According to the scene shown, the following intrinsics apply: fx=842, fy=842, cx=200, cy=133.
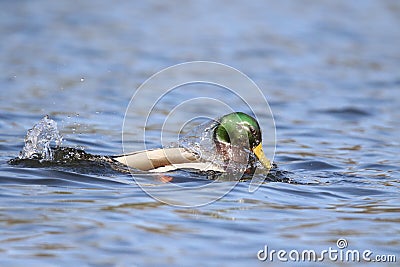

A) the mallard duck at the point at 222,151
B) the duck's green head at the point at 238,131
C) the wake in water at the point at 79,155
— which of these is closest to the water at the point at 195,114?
the wake in water at the point at 79,155

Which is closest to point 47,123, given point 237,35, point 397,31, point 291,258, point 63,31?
point 291,258

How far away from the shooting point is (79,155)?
7840 mm

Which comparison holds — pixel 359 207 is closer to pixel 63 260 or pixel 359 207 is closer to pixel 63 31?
pixel 63 260

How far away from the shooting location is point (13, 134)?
31.8 ft

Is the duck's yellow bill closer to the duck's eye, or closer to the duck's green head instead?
the duck's green head

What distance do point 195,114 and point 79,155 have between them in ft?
13.3

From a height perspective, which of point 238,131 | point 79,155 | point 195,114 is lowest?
point 79,155

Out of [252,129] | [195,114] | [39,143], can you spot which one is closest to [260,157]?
[252,129]

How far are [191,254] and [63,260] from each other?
0.83m
